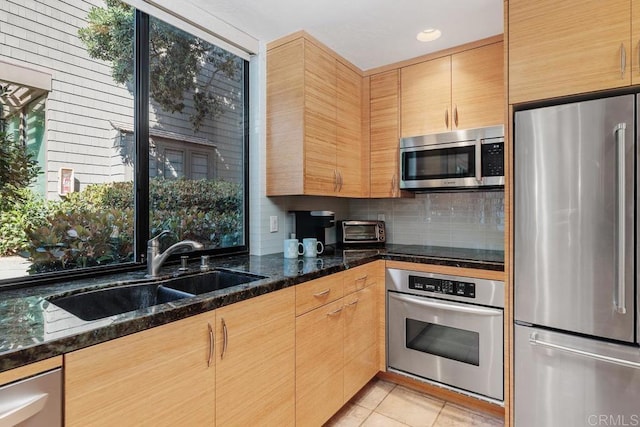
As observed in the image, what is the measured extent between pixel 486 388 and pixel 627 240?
3.62 feet

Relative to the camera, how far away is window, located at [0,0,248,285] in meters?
1.38

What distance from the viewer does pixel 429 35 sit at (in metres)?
2.15

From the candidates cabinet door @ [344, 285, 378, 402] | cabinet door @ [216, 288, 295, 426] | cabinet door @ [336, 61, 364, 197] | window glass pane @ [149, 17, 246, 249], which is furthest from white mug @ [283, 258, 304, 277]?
cabinet door @ [336, 61, 364, 197]

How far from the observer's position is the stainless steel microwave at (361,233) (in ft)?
8.77

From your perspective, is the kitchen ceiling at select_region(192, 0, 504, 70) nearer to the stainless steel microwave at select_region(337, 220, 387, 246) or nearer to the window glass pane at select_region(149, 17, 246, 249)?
the window glass pane at select_region(149, 17, 246, 249)

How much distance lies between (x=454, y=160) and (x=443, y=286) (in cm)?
87

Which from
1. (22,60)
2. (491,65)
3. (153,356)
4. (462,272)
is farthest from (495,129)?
(22,60)

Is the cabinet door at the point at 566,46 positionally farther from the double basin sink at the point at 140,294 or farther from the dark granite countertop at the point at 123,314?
the double basin sink at the point at 140,294

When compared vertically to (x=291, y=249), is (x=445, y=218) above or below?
above

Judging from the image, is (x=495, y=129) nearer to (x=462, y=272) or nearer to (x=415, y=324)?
(x=462, y=272)

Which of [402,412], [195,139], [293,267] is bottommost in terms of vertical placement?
[402,412]

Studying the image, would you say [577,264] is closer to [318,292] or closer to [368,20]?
[318,292]

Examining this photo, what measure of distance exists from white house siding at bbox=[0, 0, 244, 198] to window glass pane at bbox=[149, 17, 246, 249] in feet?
0.63

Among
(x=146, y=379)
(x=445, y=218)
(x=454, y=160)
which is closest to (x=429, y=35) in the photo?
(x=454, y=160)
